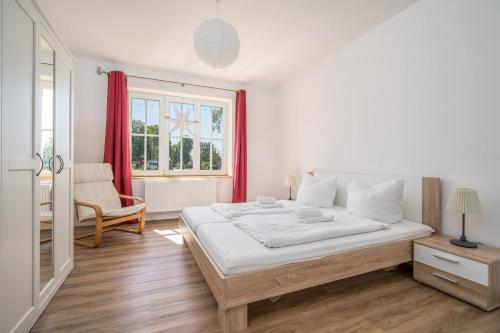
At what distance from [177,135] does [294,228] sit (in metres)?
3.14

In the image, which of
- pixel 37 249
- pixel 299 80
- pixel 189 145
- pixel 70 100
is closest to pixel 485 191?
pixel 299 80

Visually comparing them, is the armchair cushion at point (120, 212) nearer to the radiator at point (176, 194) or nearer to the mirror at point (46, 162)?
the radiator at point (176, 194)

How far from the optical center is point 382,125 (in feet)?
9.17

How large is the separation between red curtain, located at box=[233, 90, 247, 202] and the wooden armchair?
1.74 m

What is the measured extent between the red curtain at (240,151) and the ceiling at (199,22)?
0.87 meters

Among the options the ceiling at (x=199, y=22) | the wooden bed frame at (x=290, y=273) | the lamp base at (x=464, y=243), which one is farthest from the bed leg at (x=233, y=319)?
the ceiling at (x=199, y=22)

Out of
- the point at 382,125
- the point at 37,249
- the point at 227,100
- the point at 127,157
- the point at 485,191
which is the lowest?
the point at 37,249

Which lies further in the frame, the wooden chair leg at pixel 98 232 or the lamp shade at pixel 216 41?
the wooden chair leg at pixel 98 232

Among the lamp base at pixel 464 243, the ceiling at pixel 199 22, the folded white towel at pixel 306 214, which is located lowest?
the lamp base at pixel 464 243

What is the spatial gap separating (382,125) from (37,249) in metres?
3.38

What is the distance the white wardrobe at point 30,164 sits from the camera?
1237 millimetres

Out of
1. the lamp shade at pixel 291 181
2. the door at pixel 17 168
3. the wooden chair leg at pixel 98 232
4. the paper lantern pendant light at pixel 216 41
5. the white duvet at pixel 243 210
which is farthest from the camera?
the lamp shade at pixel 291 181

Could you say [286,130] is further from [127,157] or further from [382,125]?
[127,157]

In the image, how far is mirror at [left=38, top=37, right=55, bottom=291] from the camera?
64.6 inches
